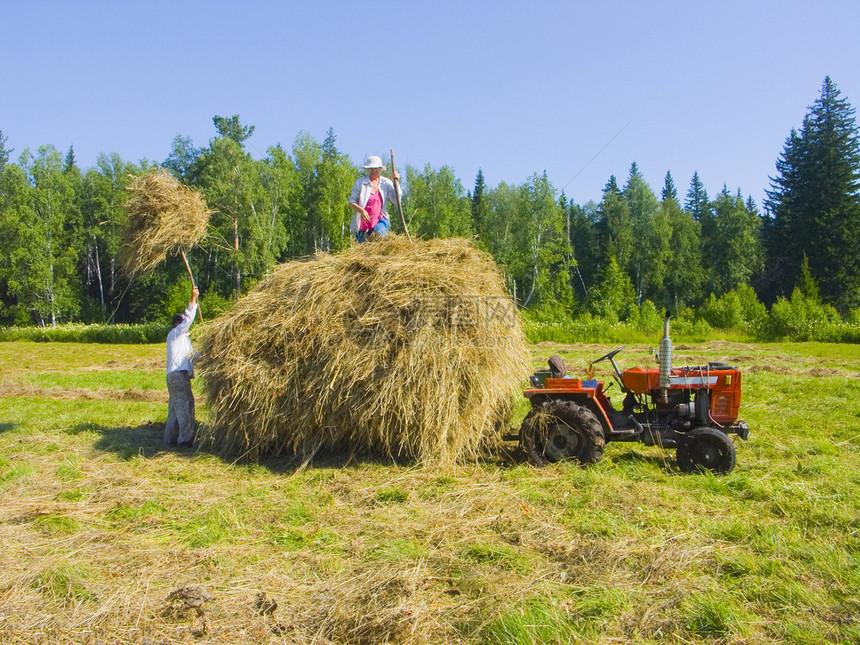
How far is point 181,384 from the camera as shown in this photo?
834 centimetres

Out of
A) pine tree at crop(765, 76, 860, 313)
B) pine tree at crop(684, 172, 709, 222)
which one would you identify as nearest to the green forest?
pine tree at crop(765, 76, 860, 313)

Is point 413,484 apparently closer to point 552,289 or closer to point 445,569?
point 445,569

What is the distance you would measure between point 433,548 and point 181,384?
508cm

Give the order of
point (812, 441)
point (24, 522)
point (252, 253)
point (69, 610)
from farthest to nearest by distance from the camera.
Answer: point (252, 253) → point (812, 441) → point (24, 522) → point (69, 610)

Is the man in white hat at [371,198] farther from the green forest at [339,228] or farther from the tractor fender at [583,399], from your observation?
the green forest at [339,228]

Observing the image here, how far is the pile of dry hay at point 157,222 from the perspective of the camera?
838 cm

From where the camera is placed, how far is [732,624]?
130 inches

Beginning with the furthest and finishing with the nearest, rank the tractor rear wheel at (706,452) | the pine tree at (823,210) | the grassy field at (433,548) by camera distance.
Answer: the pine tree at (823,210) → the tractor rear wheel at (706,452) → the grassy field at (433,548)

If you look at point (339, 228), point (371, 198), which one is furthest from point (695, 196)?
point (371, 198)

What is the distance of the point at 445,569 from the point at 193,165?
48033 mm

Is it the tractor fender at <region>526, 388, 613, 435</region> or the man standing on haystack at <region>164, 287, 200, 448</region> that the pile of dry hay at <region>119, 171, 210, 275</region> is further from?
the tractor fender at <region>526, 388, 613, 435</region>

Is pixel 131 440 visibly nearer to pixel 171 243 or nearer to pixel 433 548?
pixel 171 243

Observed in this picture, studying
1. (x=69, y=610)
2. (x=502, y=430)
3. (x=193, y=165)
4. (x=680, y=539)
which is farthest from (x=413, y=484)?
(x=193, y=165)

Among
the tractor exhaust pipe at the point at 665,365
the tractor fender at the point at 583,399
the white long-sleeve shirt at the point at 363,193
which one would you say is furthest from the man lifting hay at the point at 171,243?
the tractor exhaust pipe at the point at 665,365
